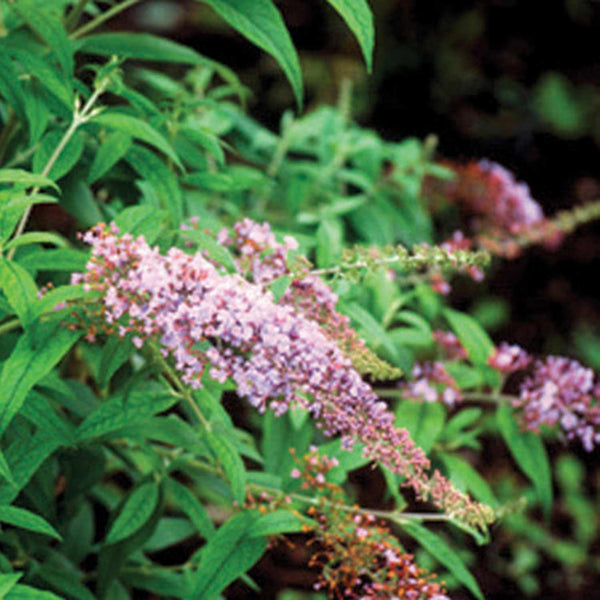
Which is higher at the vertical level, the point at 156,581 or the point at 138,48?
the point at 138,48

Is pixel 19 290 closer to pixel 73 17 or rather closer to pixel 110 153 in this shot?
pixel 110 153

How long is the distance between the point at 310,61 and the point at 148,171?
15.0ft

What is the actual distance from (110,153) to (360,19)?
65 cm

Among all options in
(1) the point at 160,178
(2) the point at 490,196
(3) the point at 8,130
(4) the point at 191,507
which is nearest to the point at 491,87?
(2) the point at 490,196

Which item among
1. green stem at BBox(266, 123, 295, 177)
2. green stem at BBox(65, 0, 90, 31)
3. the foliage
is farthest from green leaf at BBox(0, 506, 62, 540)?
green stem at BBox(266, 123, 295, 177)

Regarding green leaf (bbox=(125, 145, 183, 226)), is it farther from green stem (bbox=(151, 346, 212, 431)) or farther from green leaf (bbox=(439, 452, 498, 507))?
green leaf (bbox=(439, 452, 498, 507))

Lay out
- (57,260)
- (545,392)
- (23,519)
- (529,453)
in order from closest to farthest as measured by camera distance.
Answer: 1. (23,519)
2. (57,260)
3. (545,392)
4. (529,453)

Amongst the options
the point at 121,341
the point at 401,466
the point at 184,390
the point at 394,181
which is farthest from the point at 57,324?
the point at 394,181

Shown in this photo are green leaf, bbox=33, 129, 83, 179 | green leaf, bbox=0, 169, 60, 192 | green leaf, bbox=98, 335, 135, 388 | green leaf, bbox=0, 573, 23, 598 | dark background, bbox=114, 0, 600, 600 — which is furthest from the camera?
dark background, bbox=114, 0, 600, 600

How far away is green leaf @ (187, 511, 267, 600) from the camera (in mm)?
1686

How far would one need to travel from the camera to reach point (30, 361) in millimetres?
1502

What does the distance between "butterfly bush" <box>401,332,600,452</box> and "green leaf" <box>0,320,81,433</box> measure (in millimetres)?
1055

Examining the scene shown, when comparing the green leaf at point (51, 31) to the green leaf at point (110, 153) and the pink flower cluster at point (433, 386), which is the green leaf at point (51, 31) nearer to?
the green leaf at point (110, 153)

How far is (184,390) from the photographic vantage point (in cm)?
165
